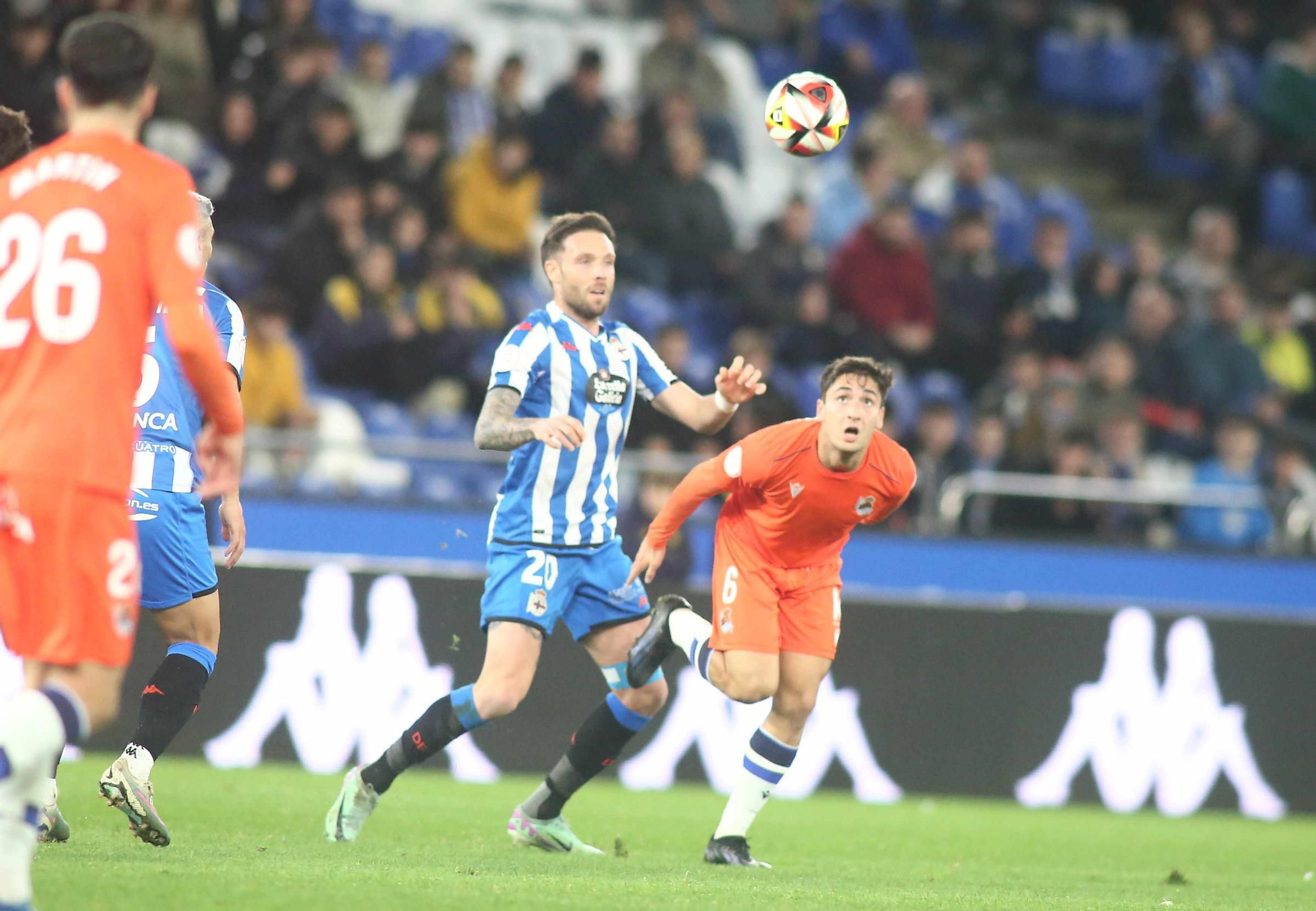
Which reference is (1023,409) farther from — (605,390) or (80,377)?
(80,377)

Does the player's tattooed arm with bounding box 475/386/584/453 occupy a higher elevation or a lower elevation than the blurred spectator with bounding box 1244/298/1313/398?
lower

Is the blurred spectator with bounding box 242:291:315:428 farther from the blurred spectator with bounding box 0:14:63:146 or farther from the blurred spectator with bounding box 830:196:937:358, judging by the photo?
the blurred spectator with bounding box 830:196:937:358

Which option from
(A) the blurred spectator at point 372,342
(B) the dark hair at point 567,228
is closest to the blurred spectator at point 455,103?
(A) the blurred spectator at point 372,342

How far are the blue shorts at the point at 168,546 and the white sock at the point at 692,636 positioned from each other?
73.7 inches

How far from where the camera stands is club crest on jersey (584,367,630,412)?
6957mm

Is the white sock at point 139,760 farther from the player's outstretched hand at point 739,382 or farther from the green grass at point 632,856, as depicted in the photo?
the player's outstretched hand at point 739,382

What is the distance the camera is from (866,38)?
59.7ft

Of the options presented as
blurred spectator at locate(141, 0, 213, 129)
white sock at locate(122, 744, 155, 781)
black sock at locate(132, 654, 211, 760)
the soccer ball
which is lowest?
white sock at locate(122, 744, 155, 781)

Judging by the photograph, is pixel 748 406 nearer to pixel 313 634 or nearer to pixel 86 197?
pixel 313 634

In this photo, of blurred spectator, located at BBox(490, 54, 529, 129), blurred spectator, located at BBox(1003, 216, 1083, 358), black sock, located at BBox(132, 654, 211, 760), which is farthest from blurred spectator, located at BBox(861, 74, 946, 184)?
black sock, located at BBox(132, 654, 211, 760)

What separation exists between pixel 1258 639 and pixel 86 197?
353 inches

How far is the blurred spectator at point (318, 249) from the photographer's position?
40.9 ft

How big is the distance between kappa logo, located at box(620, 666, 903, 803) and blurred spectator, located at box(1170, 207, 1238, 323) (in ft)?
25.3

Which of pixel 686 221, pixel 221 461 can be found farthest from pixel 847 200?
pixel 221 461
